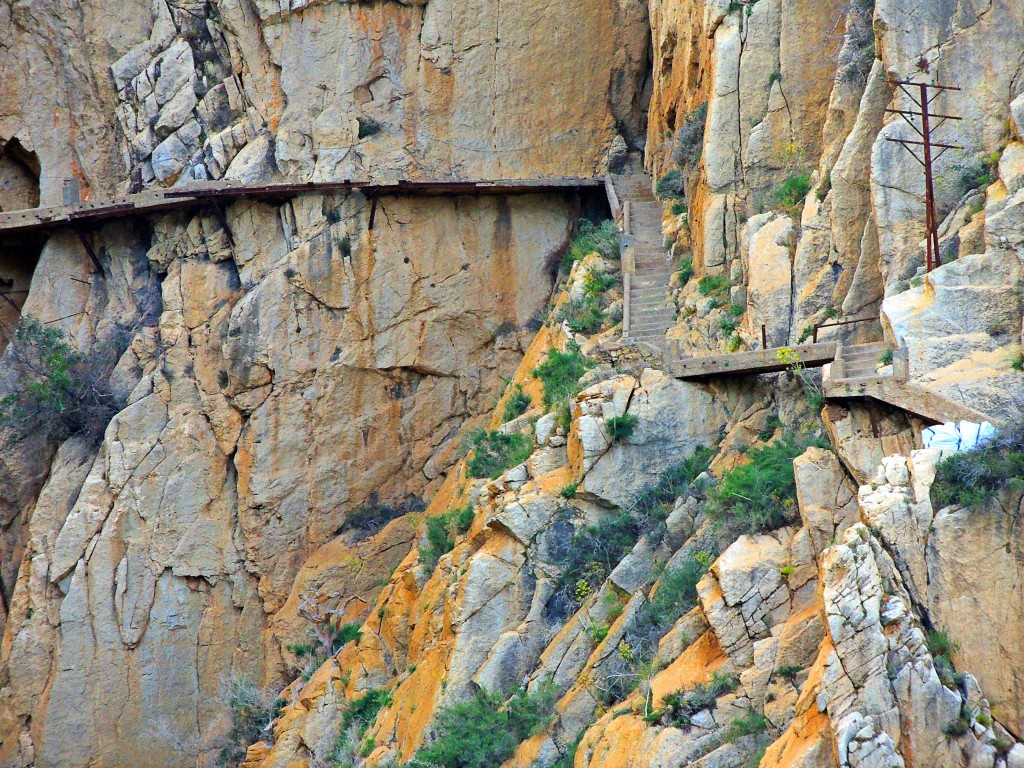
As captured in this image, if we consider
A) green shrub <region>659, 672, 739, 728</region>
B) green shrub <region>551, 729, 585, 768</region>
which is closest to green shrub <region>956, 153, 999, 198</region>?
green shrub <region>659, 672, 739, 728</region>

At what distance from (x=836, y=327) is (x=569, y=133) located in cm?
1438

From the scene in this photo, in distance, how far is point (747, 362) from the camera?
2056 centimetres

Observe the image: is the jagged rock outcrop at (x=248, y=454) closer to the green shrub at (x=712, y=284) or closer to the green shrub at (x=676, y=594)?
the green shrub at (x=712, y=284)

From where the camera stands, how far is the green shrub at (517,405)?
Result: 25781 mm

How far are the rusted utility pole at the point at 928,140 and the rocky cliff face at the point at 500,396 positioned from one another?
0.72 ft

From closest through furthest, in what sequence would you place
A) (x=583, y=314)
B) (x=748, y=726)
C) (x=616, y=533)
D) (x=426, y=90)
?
1. (x=748, y=726)
2. (x=616, y=533)
3. (x=583, y=314)
4. (x=426, y=90)

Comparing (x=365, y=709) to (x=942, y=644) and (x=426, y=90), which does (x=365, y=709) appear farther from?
(x=426, y=90)

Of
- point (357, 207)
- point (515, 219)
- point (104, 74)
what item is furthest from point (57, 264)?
point (515, 219)

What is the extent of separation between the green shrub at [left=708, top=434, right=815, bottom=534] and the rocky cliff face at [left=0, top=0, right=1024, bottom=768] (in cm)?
9

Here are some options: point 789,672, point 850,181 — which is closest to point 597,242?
point 850,181

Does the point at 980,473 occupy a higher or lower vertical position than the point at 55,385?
higher

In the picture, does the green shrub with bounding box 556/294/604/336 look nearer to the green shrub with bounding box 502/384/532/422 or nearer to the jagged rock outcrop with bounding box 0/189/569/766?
the green shrub with bounding box 502/384/532/422

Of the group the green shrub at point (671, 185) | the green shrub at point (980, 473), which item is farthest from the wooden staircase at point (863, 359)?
the green shrub at point (671, 185)

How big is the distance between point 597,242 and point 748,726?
14975mm
